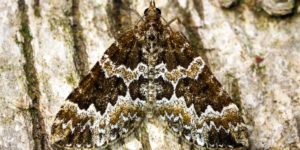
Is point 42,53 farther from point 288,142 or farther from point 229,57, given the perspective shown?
point 288,142

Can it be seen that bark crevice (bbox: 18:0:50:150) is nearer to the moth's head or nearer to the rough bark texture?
the rough bark texture

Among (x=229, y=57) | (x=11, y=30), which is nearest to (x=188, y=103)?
(x=229, y=57)

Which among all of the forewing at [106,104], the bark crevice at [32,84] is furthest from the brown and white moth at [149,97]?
the bark crevice at [32,84]

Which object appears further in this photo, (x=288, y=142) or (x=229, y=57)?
(x=229, y=57)

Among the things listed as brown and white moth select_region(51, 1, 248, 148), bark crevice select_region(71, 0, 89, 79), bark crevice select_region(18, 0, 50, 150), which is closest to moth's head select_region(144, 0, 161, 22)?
brown and white moth select_region(51, 1, 248, 148)

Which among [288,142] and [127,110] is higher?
[127,110]

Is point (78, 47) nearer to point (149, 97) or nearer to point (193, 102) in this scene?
point (149, 97)
